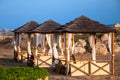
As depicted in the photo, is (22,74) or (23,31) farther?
(23,31)

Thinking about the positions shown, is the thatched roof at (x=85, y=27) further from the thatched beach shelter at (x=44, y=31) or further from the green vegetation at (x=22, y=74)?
→ the green vegetation at (x=22, y=74)

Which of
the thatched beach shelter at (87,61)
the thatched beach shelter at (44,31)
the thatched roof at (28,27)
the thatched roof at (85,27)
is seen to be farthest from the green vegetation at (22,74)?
the thatched roof at (28,27)

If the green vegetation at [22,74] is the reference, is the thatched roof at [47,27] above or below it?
above

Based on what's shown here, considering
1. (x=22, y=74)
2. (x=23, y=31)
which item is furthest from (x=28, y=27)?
(x=22, y=74)

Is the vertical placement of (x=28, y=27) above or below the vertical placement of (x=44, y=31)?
above

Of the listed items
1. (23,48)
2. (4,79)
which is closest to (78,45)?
(23,48)

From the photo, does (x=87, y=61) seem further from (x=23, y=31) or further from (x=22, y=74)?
(x=23, y=31)

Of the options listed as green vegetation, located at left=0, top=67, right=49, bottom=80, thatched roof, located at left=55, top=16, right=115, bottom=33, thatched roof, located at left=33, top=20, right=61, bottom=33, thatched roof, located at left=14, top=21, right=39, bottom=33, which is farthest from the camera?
thatched roof, located at left=14, top=21, right=39, bottom=33

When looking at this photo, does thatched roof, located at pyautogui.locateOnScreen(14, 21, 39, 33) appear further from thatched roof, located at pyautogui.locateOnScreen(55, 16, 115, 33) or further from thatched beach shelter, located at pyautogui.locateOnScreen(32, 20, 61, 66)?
thatched roof, located at pyautogui.locateOnScreen(55, 16, 115, 33)

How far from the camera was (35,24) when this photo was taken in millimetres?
25391

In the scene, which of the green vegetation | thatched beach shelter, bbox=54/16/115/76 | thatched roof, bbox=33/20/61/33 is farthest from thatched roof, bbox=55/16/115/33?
the green vegetation

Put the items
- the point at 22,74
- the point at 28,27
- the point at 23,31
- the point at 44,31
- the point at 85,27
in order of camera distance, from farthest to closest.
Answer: the point at 28,27
the point at 23,31
the point at 44,31
the point at 85,27
the point at 22,74

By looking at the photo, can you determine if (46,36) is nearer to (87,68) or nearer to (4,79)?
(87,68)

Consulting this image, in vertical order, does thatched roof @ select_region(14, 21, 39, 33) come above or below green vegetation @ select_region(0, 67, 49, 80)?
above
